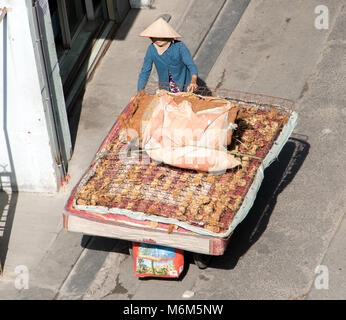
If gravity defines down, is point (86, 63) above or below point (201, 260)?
above

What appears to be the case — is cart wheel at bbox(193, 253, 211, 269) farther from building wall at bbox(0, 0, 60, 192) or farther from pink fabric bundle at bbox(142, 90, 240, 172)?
building wall at bbox(0, 0, 60, 192)

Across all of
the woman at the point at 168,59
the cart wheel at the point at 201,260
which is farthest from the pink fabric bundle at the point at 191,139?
the woman at the point at 168,59

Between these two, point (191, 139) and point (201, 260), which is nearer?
point (191, 139)

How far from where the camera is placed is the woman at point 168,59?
31.2 feet

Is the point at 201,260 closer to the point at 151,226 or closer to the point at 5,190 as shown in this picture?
the point at 151,226

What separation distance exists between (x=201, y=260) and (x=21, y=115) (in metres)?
3.07

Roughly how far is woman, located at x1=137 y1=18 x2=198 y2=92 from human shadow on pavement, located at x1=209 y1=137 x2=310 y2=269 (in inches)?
66.3

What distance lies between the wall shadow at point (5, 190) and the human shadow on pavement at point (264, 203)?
108 inches

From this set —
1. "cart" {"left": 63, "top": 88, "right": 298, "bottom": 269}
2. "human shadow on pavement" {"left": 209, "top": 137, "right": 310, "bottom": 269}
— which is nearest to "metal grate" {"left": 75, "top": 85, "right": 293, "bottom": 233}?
"cart" {"left": 63, "top": 88, "right": 298, "bottom": 269}

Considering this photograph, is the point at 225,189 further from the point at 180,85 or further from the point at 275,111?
the point at 180,85

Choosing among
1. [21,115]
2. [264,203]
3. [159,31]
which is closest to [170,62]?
[159,31]

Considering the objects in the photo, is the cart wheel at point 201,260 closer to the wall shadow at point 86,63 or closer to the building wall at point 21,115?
the building wall at point 21,115

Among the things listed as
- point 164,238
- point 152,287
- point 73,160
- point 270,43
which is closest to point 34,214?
point 73,160

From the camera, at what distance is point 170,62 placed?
9.80 m
